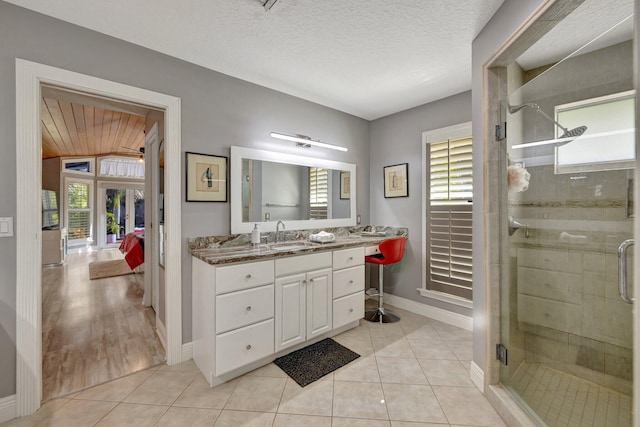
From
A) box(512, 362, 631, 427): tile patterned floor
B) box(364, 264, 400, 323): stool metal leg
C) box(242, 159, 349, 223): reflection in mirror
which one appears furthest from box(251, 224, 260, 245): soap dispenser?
box(512, 362, 631, 427): tile patterned floor

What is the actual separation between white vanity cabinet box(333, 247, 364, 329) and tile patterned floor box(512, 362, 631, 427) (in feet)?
4.48

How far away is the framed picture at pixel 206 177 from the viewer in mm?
2266

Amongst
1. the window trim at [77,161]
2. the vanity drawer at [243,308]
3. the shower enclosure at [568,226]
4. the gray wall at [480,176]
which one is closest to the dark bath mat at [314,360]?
the vanity drawer at [243,308]

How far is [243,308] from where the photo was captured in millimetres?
1990

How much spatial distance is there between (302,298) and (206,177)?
4.37ft

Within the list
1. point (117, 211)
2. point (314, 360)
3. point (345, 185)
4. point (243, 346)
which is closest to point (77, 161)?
point (117, 211)

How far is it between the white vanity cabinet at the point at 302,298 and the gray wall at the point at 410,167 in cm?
129

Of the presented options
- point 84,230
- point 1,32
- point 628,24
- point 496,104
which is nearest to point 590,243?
point 496,104

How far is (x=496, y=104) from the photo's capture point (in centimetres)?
183

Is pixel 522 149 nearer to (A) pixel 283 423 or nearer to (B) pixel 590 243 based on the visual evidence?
(B) pixel 590 243

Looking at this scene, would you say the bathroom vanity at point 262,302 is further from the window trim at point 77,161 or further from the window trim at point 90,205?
the window trim at point 77,161

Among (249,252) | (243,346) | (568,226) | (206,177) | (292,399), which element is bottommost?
(292,399)

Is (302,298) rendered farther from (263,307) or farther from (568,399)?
(568,399)

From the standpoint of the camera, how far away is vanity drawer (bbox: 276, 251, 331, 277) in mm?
2207
